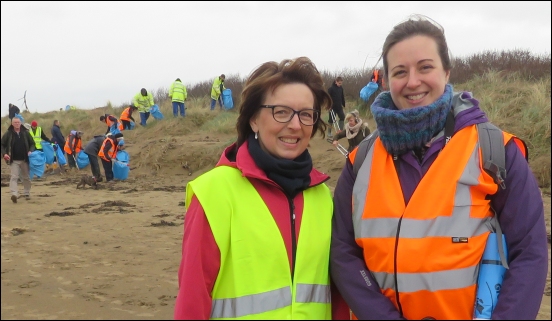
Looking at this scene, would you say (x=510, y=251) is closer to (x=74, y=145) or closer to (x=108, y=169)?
(x=108, y=169)

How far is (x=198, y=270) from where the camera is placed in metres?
1.87

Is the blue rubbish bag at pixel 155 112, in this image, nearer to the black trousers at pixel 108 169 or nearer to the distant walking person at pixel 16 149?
the black trousers at pixel 108 169

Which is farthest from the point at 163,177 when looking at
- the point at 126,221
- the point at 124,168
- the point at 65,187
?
the point at 126,221

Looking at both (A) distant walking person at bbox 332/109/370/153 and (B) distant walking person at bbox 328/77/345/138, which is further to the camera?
(B) distant walking person at bbox 328/77/345/138

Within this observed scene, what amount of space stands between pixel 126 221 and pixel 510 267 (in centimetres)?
816

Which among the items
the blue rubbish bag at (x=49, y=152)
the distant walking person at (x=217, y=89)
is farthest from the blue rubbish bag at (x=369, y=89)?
the blue rubbish bag at (x=49, y=152)

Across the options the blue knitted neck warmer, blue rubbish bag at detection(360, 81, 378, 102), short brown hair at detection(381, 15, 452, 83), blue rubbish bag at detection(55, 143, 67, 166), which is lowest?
blue rubbish bag at detection(55, 143, 67, 166)

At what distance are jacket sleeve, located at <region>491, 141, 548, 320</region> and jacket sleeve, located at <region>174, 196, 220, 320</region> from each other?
1039 millimetres

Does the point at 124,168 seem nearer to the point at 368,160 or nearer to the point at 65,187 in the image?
the point at 65,187

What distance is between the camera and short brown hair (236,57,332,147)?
2119 millimetres

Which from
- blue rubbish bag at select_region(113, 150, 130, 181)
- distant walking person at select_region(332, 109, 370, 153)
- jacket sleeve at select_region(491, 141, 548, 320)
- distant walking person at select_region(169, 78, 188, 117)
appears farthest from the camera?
distant walking person at select_region(169, 78, 188, 117)

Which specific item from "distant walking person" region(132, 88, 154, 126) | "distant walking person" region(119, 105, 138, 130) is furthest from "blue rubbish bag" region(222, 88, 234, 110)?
"distant walking person" region(119, 105, 138, 130)

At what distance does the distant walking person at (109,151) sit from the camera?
14047mm

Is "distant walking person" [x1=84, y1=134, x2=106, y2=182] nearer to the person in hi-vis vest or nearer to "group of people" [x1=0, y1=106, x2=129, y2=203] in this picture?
"group of people" [x1=0, y1=106, x2=129, y2=203]
